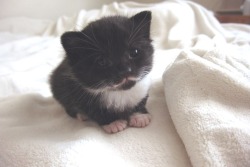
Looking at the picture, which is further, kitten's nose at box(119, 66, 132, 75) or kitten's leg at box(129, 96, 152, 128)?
kitten's leg at box(129, 96, 152, 128)

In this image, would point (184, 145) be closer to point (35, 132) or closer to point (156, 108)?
point (156, 108)

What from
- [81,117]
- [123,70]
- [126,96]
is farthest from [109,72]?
[81,117]

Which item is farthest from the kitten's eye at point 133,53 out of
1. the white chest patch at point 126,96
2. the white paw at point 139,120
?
the white paw at point 139,120

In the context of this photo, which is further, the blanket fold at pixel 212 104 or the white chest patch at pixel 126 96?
the white chest patch at pixel 126 96

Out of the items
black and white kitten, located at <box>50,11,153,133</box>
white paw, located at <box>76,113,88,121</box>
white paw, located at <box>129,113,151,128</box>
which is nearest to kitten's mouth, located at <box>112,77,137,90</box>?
black and white kitten, located at <box>50,11,153,133</box>

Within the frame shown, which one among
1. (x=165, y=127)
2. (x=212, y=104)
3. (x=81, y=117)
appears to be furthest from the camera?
(x=81, y=117)

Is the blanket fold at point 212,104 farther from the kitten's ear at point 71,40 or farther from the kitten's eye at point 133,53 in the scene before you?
the kitten's ear at point 71,40

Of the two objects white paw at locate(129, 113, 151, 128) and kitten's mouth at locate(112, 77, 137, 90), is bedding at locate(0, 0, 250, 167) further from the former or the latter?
kitten's mouth at locate(112, 77, 137, 90)

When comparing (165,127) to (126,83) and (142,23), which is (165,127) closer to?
(126,83)
